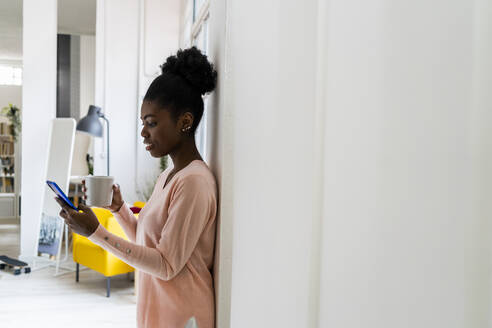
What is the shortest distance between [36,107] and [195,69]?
4.17 m

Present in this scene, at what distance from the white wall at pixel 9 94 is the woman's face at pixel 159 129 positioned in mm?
7621

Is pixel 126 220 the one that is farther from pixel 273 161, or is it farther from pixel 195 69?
pixel 273 161

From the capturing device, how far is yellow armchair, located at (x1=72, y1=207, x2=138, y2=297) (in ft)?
12.2

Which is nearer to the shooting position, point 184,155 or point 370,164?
point 370,164

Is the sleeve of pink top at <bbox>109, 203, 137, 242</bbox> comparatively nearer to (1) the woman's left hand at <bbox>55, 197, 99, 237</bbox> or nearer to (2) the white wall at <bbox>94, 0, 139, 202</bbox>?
(1) the woman's left hand at <bbox>55, 197, 99, 237</bbox>

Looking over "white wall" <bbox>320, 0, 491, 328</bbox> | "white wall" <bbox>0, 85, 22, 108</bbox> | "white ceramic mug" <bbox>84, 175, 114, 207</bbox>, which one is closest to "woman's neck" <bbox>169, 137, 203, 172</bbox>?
"white ceramic mug" <bbox>84, 175, 114, 207</bbox>

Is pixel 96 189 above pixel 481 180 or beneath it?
beneath

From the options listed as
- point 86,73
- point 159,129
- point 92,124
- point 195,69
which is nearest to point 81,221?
point 159,129

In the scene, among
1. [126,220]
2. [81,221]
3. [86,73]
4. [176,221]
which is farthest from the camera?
[86,73]

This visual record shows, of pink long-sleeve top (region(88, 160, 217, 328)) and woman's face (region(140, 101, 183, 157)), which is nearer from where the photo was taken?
pink long-sleeve top (region(88, 160, 217, 328))

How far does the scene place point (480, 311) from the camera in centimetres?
28

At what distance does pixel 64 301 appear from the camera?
3.60 m

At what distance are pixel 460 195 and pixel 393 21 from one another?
0.53 feet

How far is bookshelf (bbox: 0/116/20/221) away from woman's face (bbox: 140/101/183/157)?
7.13 m
